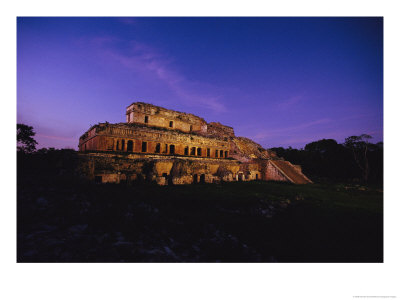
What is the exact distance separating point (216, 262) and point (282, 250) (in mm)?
2180

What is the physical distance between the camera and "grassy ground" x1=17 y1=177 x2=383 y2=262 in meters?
4.53

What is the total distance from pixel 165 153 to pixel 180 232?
1587 cm

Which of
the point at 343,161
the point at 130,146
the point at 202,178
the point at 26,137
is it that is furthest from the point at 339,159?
the point at 26,137

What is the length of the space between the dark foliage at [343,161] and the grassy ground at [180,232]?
74.4ft

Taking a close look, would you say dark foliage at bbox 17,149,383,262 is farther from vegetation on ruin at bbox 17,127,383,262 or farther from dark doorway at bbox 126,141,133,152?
dark doorway at bbox 126,141,133,152

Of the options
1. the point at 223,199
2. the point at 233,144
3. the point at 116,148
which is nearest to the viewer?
the point at 223,199

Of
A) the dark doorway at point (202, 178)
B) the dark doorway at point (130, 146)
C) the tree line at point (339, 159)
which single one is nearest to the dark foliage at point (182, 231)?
the dark doorway at point (202, 178)

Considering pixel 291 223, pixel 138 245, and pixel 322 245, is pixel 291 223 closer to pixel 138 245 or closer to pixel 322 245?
pixel 322 245

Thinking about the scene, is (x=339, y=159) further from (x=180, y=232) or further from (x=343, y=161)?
(x=180, y=232)

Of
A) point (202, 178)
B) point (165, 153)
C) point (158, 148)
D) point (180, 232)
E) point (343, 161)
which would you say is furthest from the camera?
point (343, 161)

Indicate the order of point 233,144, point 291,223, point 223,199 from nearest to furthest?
1. point 291,223
2. point 223,199
3. point 233,144

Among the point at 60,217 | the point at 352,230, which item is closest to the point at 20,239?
the point at 60,217

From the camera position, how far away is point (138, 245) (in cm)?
482

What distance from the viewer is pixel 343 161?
28.6 m
